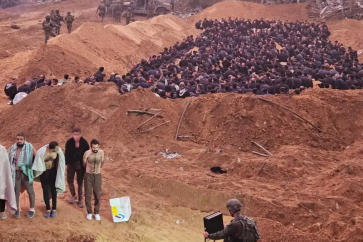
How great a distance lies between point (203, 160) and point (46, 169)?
17.9ft

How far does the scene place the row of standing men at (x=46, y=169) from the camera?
7.71 metres

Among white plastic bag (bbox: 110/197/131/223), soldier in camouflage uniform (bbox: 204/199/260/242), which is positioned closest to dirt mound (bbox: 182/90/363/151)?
white plastic bag (bbox: 110/197/131/223)

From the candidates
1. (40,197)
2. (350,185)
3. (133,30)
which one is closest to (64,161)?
(40,197)

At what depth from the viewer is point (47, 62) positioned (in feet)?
69.8

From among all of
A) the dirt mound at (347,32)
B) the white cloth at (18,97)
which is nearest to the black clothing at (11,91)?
the white cloth at (18,97)

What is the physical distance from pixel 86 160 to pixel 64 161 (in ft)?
1.23

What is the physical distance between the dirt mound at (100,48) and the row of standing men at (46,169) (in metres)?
13.1

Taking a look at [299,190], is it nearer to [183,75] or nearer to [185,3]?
[183,75]

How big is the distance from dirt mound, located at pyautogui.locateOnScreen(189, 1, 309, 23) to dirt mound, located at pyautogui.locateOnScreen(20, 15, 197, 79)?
6.99m

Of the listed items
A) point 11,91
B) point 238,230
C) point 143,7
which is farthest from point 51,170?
point 143,7

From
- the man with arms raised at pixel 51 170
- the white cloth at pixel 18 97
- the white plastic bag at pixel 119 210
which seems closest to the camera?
the man with arms raised at pixel 51 170

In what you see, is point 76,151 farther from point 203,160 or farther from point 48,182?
point 203,160

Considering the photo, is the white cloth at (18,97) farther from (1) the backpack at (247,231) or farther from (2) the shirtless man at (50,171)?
(1) the backpack at (247,231)

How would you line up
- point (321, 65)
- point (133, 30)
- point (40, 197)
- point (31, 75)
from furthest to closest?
point (133, 30) < point (321, 65) < point (31, 75) < point (40, 197)
